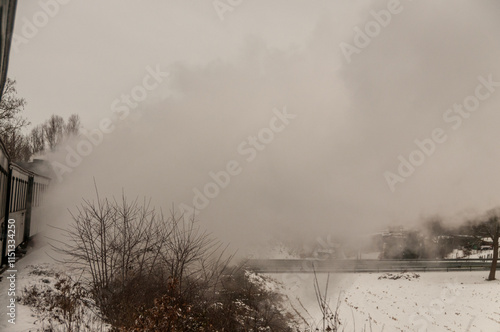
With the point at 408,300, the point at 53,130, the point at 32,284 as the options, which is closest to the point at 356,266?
the point at 408,300

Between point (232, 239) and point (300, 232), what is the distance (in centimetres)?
353

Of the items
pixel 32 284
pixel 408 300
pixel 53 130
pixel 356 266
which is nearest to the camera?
pixel 32 284

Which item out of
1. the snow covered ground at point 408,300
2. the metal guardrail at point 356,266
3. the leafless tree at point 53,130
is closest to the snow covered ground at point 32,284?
the snow covered ground at point 408,300

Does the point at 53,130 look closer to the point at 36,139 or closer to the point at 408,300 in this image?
the point at 36,139

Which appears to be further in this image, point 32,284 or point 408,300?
point 408,300

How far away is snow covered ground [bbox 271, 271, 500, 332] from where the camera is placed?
1084cm

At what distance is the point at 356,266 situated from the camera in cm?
1614

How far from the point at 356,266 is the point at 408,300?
335 cm

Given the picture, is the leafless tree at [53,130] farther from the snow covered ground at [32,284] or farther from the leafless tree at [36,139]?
the snow covered ground at [32,284]

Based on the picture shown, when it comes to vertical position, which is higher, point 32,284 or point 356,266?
point 32,284

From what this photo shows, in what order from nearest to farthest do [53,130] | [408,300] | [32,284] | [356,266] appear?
[32,284] < [408,300] < [356,266] < [53,130]

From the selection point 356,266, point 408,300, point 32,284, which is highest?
point 32,284

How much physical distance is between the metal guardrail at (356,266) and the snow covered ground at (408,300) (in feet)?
1.69

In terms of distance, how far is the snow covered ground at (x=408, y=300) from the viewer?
10.8 meters
